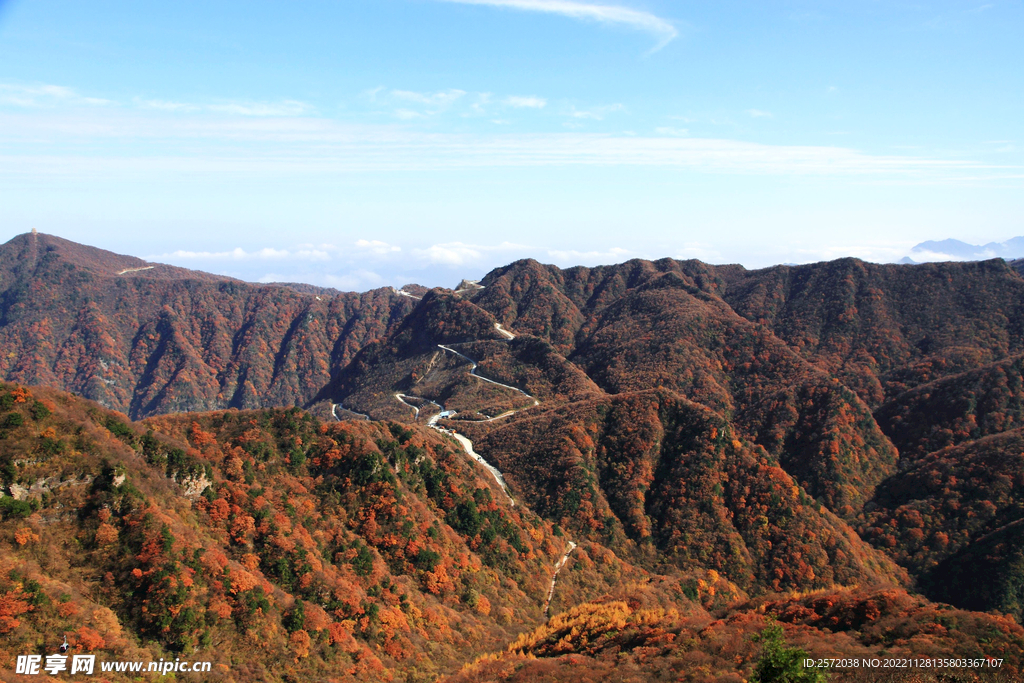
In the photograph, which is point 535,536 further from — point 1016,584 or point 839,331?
point 839,331

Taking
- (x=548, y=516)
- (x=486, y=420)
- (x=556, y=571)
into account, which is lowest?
(x=556, y=571)

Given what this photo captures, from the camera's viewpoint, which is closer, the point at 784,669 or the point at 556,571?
the point at 784,669

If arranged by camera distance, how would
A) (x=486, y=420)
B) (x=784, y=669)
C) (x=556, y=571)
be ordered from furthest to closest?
(x=486, y=420)
(x=556, y=571)
(x=784, y=669)

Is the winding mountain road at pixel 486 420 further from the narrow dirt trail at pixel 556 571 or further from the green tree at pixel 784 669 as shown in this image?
the green tree at pixel 784 669

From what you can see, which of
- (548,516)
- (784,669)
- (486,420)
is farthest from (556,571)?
(486,420)

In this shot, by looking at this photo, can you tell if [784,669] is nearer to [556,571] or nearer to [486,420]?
[556,571]

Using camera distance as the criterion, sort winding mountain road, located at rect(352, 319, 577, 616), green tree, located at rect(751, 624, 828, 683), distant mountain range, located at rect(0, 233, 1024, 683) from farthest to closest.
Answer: winding mountain road, located at rect(352, 319, 577, 616), distant mountain range, located at rect(0, 233, 1024, 683), green tree, located at rect(751, 624, 828, 683)

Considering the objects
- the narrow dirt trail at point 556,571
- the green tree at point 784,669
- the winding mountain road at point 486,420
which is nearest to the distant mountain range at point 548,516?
the narrow dirt trail at point 556,571

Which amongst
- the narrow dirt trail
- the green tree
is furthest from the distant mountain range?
the green tree

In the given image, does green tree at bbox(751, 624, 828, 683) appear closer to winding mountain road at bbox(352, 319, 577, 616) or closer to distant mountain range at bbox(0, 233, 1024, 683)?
distant mountain range at bbox(0, 233, 1024, 683)
